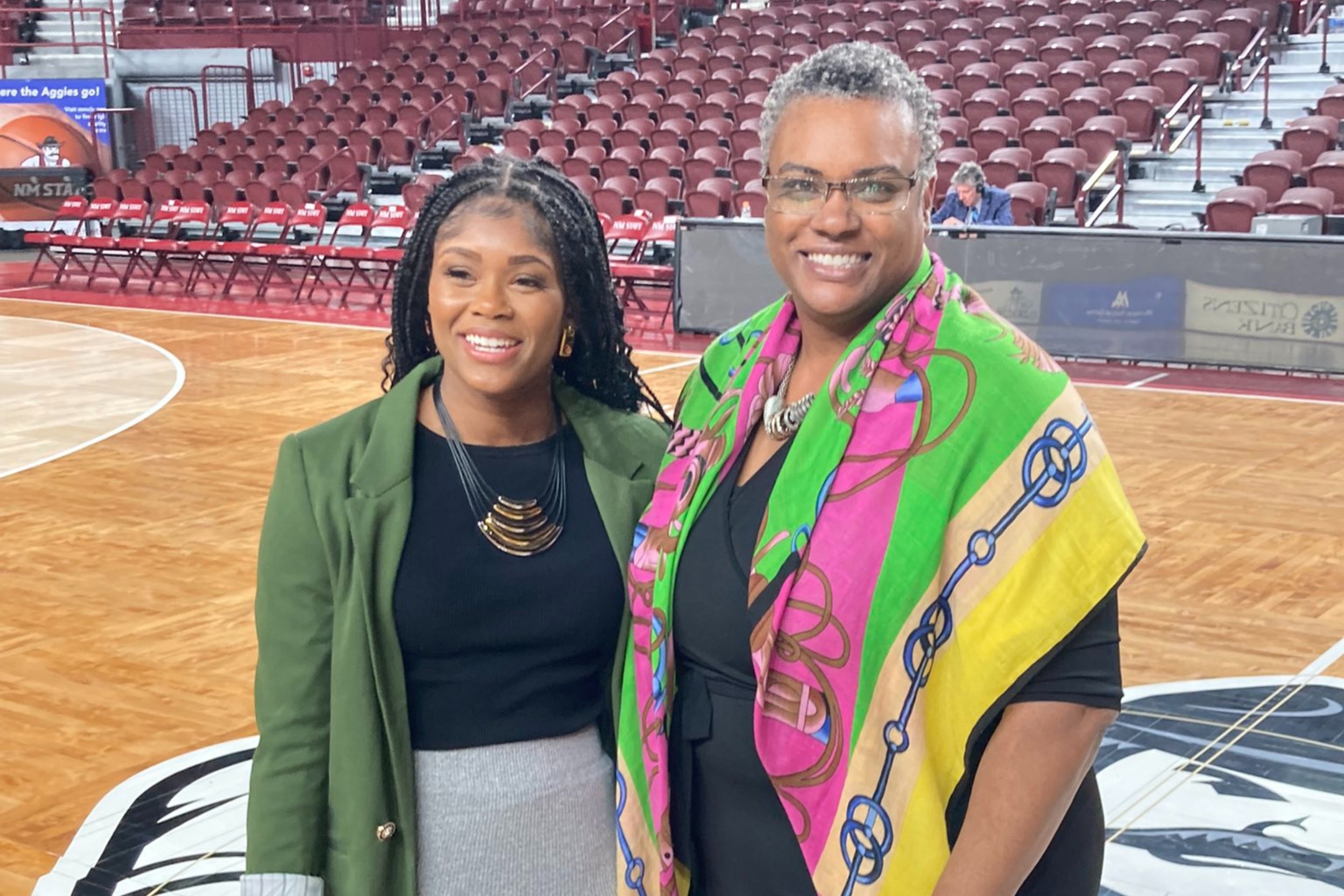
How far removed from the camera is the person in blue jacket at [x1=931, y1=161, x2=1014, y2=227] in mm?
10312

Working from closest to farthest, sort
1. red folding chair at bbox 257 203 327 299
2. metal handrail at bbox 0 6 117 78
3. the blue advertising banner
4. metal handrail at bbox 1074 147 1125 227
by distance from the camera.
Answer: the blue advertising banner
metal handrail at bbox 1074 147 1125 227
red folding chair at bbox 257 203 327 299
metal handrail at bbox 0 6 117 78

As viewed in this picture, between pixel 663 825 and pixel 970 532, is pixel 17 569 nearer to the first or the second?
pixel 663 825

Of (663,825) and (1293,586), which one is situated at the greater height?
(663,825)

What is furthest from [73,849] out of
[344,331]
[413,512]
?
[344,331]

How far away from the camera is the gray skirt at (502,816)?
1.81m

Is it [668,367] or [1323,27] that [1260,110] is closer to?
[1323,27]

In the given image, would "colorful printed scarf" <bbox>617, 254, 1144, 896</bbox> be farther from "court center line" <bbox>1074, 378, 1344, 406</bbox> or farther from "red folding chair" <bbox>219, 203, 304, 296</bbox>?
"red folding chair" <bbox>219, 203, 304, 296</bbox>

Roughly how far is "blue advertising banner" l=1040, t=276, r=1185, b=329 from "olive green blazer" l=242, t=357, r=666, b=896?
27.4 ft

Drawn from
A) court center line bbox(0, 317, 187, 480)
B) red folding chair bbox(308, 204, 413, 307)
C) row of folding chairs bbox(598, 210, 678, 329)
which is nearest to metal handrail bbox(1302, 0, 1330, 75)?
row of folding chairs bbox(598, 210, 678, 329)

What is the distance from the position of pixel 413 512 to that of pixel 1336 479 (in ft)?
19.2

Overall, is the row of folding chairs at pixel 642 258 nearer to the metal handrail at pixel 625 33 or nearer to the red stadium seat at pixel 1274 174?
the red stadium seat at pixel 1274 174

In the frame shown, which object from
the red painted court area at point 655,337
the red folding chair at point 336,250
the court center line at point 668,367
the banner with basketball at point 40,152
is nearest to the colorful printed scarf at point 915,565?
the red painted court area at point 655,337

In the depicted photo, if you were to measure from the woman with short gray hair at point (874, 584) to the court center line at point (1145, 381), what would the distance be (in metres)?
7.85

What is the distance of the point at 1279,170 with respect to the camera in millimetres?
11227
